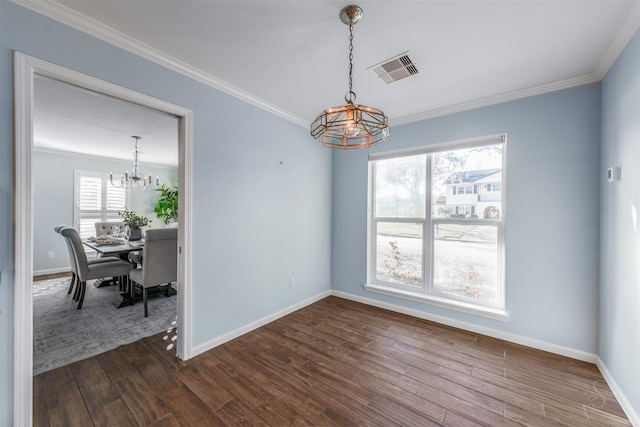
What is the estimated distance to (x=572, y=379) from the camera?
2.00 meters

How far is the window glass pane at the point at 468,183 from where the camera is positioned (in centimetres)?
277

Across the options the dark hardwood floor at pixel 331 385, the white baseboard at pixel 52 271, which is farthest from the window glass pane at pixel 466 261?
the white baseboard at pixel 52 271

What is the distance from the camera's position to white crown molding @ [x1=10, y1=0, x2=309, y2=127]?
1.52 metres

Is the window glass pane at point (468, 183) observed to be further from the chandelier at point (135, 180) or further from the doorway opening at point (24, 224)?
the chandelier at point (135, 180)

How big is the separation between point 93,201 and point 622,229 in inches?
323

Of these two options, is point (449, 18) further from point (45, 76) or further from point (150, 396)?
point (150, 396)

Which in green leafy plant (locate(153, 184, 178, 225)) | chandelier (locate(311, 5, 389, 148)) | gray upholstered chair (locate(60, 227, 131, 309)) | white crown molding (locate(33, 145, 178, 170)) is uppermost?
white crown molding (locate(33, 145, 178, 170))

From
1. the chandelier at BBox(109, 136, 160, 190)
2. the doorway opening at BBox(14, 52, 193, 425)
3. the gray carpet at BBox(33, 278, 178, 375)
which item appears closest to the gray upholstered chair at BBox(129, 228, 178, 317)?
the gray carpet at BBox(33, 278, 178, 375)

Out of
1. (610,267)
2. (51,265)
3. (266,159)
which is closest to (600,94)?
(610,267)

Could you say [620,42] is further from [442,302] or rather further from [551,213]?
[442,302]

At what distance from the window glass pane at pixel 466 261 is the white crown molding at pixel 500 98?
4.43ft

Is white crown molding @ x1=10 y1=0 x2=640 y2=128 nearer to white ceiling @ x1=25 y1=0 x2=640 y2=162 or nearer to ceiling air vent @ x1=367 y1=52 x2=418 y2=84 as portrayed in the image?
white ceiling @ x1=25 y1=0 x2=640 y2=162

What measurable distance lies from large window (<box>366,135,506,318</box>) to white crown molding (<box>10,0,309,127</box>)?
207cm

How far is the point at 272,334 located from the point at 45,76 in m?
2.75
